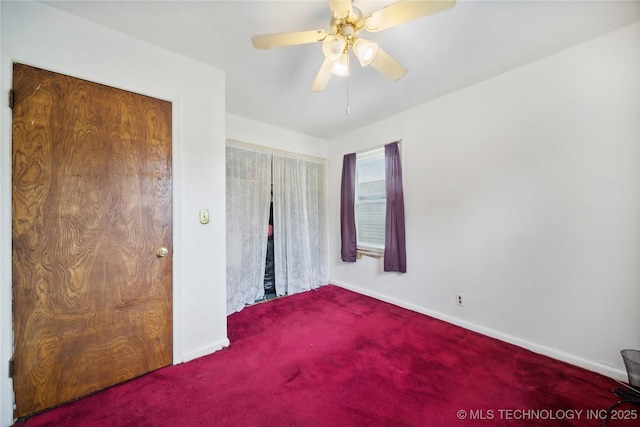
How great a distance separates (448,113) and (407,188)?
919 millimetres

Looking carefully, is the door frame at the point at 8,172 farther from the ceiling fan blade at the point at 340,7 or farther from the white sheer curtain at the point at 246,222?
the ceiling fan blade at the point at 340,7

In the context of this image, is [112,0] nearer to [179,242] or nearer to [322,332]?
[179,242]

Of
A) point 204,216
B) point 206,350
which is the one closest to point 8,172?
point 204,216

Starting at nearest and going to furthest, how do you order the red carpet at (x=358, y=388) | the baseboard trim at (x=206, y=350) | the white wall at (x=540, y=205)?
1. the red carpet at (x=358, y=388)
2. the white wall at (x=540, y=205)
3. the baseboard trim at (x=206, y=350)

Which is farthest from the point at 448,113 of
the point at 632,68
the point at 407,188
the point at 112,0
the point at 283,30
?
the point at 112,0

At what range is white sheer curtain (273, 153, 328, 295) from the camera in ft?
10.7

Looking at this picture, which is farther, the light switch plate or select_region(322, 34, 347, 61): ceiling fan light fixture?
the light switch plate

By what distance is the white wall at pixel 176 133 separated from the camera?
1297 mm

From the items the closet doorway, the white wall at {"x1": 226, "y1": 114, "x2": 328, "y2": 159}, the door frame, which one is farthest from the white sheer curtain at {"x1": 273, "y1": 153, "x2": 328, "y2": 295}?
the door frame

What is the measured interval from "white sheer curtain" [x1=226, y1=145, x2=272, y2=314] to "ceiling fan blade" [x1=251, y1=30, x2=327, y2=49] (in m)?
1.71

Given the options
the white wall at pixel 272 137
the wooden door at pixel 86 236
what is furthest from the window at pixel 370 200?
the wooden door at pixel 86 236

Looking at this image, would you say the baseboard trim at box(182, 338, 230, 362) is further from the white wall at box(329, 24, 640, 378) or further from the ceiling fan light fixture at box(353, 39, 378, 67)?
the ceiling fan light fixture at box(353, 39, 378, 67)

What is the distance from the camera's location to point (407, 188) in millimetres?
2822

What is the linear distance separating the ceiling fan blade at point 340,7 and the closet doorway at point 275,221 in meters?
2.03
